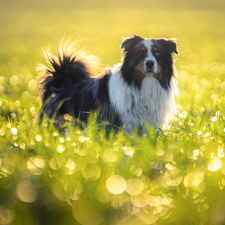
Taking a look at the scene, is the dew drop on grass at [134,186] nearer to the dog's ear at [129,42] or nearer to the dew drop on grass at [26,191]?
the dew drop on grass at [26,191]

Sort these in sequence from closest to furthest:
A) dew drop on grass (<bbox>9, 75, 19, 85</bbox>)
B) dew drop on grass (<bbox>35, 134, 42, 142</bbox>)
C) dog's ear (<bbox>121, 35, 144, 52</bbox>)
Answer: dew drop on grass (<bbox>35, 134, 42, 142</bbox>), dog's ear (<bbox>121, 35, 144, 52</bbox>), dew drop on grass (<bbox>9, 75, 19, 85</bbox>)

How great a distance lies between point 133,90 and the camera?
14.2ft

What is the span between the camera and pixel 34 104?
5.91 metres

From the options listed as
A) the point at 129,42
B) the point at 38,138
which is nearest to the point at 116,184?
the point at 38,138

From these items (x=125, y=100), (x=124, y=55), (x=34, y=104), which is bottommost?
(x=34, y=104)

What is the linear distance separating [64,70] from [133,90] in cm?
127

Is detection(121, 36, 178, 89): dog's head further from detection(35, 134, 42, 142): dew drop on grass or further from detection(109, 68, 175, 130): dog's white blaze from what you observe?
detection(35, 134, 42, 142): dew drop on grass

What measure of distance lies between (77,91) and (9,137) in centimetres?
174

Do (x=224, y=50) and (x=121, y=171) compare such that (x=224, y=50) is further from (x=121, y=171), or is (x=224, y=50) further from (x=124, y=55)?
(x=121, y=171)

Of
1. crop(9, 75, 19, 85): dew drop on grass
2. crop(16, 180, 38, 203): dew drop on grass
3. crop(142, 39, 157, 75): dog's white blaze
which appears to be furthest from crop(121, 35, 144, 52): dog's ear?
crop(9, 75, 19, 85): dew drop on grass

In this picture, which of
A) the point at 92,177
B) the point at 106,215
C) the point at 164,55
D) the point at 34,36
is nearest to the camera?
the point at 106,215

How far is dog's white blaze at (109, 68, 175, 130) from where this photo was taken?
425cm

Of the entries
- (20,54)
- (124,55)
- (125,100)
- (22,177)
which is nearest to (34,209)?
(22,177)

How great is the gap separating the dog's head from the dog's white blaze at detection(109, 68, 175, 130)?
3.6 inches
